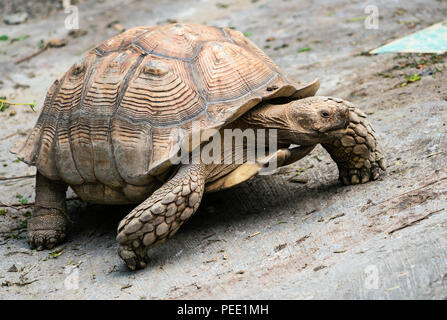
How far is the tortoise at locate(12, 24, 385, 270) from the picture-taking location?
3.45 m

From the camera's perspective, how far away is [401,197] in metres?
3.45

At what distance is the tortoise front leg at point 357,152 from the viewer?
3709 millimetres

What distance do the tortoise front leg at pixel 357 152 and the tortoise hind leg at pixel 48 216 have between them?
1.98 meters

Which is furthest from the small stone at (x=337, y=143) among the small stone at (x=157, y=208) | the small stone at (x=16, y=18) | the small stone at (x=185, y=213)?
the small stone at (x=16, y=18)

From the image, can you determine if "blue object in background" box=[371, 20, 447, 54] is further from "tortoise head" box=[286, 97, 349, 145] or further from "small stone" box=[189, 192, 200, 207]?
"small stone" box=[189, 192, 200, 207]

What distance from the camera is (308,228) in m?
3.46

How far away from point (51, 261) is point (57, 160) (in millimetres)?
684

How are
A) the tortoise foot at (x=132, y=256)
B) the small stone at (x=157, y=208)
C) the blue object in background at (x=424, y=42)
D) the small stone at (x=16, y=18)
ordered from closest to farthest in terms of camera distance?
the small stone at (x=157, y=208) < the tortoise foot at (x=132, y=256) < the blue object in background at (x=424, y=42) < the small stone at (x=16, y=18)

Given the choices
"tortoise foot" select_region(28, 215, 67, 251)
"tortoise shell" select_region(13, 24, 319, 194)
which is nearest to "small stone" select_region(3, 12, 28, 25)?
"tortoise shell" select_region(13, 24, 319, 194)

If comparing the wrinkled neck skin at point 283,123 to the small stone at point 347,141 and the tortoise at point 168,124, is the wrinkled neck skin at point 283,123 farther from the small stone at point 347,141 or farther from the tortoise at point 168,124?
the small stone at point 347,141

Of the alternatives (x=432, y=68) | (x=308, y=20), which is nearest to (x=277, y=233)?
(x=432, y=68)

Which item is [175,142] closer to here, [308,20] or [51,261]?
[51,261]

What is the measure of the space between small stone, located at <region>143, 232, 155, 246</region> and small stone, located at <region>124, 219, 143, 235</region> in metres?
0.07

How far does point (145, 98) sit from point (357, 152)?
141 centimetres
